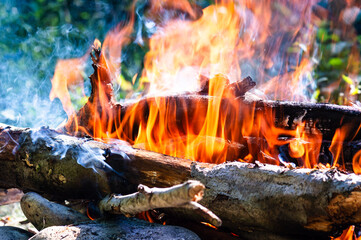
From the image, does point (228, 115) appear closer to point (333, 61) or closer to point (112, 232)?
point (112, 232)

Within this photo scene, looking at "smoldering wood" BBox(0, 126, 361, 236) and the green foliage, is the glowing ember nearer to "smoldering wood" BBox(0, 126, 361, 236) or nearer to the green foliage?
"smoldering wood" BBox(0, 126, 361, 236)

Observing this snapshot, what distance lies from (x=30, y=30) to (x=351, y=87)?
7.28 meters

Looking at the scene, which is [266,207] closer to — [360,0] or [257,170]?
[257,170]

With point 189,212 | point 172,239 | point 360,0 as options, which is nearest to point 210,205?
point 189,212

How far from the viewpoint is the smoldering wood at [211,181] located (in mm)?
1784

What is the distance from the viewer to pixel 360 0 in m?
7.69

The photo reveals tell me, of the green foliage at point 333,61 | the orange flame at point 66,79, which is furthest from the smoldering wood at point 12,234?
the green foliage at point 333,61

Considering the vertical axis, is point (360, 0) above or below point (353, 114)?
above

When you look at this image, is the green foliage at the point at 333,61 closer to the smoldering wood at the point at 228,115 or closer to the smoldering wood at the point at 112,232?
the smoldering wood at the point at 228,115

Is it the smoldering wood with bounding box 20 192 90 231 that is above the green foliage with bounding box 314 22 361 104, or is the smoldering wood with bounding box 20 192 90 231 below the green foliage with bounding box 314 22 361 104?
below

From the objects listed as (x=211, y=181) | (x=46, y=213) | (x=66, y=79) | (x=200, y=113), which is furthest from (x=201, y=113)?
(x=66, y=79)

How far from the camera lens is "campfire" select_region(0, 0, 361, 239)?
1822 millimetres

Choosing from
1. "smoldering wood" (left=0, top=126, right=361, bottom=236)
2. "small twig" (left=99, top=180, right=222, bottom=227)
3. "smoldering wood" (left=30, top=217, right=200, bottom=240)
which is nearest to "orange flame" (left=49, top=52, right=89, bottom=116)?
"smoldering wood" (left=0, top=126, right=361, bottom=236)

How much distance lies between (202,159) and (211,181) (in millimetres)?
829
